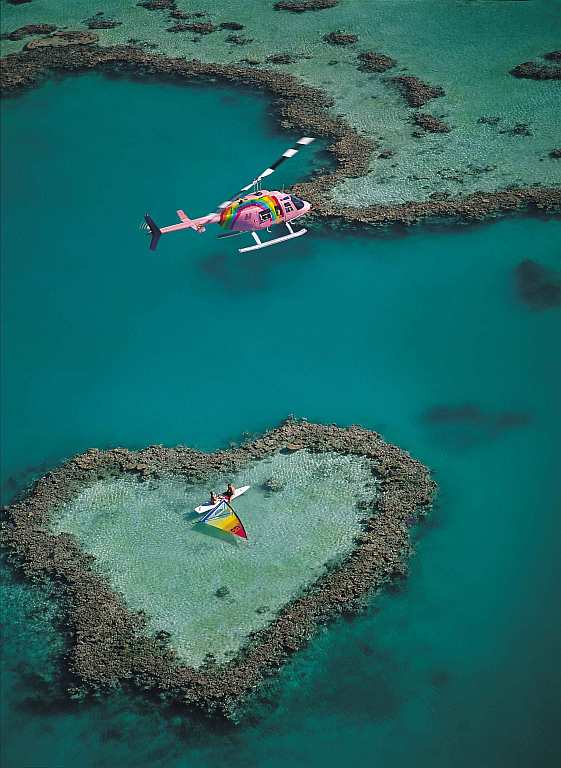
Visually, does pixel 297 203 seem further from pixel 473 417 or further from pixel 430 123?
pixel 473 417

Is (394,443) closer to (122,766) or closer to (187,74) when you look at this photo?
(122,766)

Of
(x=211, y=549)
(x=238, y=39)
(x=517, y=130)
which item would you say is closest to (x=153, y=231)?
(x=211, y=549)

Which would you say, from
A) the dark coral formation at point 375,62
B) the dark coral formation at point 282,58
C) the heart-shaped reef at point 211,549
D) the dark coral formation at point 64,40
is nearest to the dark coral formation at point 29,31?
the dark coral formation at point 64,40

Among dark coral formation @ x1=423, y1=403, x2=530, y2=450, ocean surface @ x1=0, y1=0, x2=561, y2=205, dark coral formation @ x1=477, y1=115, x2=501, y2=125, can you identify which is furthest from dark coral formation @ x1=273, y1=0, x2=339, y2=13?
dark coral formation @ x1=423, y1=403, x2=530, y2=450

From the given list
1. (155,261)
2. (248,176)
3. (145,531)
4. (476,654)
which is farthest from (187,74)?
(476,654)

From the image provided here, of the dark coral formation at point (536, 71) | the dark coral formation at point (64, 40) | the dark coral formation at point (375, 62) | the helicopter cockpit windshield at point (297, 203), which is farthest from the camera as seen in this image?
the dark coral formation at point (64, 40)

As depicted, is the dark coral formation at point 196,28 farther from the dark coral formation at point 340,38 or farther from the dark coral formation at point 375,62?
the dark coral formation at point 375,62

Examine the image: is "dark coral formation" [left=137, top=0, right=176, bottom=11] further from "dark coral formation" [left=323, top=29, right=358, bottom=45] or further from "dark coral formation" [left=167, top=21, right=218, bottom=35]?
"dark coral formation" [left=323, top=29, right=358, bottom=45]
